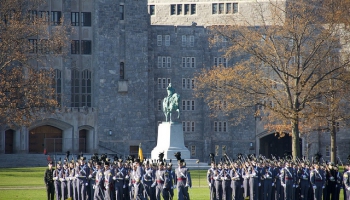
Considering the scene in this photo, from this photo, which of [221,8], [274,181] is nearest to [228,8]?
[221,8]

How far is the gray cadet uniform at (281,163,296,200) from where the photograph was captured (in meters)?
50.0

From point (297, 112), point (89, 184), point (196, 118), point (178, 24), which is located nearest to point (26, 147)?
point (196, 118)

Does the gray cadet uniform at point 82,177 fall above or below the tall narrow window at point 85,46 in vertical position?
below

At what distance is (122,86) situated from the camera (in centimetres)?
10800

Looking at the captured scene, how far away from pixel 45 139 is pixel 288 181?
58964 millimetres

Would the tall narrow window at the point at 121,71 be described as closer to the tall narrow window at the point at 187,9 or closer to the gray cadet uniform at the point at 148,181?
the tall narrow window at the point at 187,9

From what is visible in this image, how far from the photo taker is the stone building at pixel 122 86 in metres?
106

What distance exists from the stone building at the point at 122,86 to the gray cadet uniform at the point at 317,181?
56622mm

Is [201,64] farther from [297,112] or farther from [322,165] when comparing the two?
[322,165]

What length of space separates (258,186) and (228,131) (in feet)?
211

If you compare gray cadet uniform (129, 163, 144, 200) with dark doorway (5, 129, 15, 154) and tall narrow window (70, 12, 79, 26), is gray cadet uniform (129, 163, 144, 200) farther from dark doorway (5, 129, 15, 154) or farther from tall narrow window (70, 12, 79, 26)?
tall narrow window (70, 12, 79, 26)

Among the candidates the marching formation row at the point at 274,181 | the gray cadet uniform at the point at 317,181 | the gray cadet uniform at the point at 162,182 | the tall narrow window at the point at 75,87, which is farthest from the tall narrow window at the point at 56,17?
the gray cadet uniform at the point at 317,181

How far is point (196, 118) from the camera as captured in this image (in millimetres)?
115000

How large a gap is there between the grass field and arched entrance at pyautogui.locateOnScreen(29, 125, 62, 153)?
17.7 metres
